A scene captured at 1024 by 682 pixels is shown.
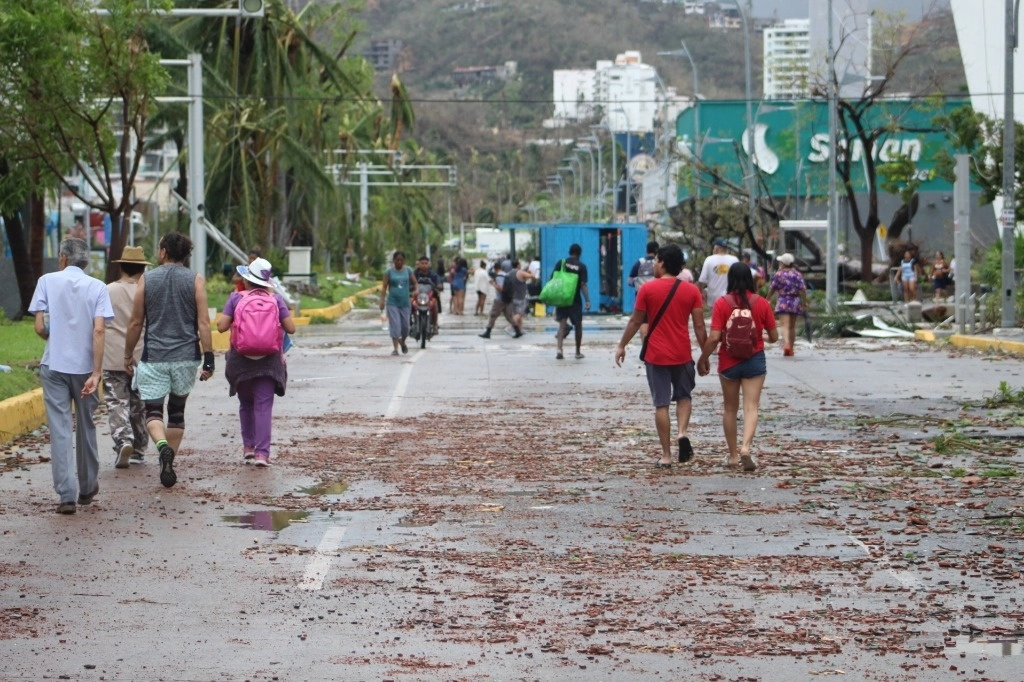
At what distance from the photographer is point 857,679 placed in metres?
6.32

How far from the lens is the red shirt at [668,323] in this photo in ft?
43.0

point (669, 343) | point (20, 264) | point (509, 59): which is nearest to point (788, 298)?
point (669, 343)

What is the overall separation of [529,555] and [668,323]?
4.53m

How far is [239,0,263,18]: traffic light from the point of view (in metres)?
27.0

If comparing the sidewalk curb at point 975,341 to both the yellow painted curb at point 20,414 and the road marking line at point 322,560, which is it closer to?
the yellow painted curb at point 20,414

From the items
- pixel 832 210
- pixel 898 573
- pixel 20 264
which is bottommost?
pixel 898 573

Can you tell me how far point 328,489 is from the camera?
1173cm

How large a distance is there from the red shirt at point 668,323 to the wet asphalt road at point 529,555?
0.90m

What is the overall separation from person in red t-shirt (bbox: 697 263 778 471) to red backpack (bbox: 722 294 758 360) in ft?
0.12

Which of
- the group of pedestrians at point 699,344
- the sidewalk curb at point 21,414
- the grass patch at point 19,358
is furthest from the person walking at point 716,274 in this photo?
the sidewalk curb at point 21,414

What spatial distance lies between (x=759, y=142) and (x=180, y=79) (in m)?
34.6

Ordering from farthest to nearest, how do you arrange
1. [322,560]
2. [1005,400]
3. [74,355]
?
[1005,400], [74,355], [322,560]

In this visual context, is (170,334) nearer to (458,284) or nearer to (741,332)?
(741,332)

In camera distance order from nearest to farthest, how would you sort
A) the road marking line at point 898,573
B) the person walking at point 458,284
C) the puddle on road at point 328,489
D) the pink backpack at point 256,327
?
the road marking line at point 898,573
the puddle on road at point 328,489
the pink backpack at point 256,327
the person walking at point 458,284
